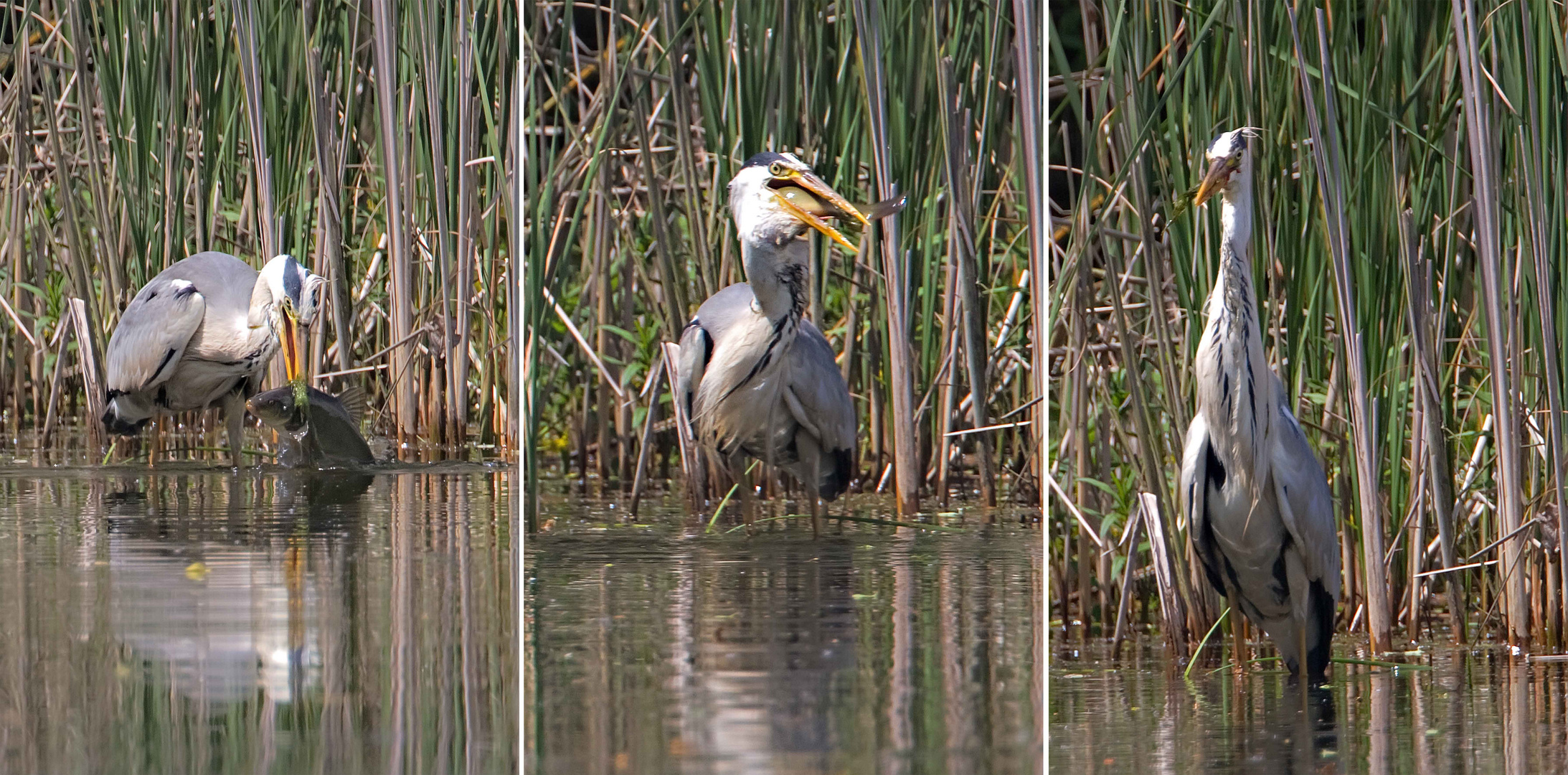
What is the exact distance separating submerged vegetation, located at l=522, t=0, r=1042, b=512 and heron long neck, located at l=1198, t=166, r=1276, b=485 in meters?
0.33

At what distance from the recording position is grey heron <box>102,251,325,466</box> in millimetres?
2342

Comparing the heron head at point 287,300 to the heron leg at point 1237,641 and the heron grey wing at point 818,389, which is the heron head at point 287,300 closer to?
the heron grey wing at point 818,389

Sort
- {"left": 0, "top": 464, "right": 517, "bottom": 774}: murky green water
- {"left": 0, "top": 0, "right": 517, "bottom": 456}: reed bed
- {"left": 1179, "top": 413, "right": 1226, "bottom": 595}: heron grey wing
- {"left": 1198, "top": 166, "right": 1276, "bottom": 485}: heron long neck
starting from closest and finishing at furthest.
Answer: {"left": 0, "top": 464, "right": 517, "bottom": 774}: murky green water < {"left": 1198, "top": 166, "right": 1276, "bottom": 485}: heron long neck < {"left": 1179, "top": 413, "right": 1226, "bottom": 595}: heron grey wing < {"left": 0, "top": 0, "right": 517, "bottom": 456}: reed bed

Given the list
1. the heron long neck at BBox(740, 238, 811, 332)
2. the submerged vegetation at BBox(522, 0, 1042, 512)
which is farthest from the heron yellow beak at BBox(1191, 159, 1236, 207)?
the heron long neck at BBox(740, 238, 811, 332)

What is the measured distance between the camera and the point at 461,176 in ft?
7.63

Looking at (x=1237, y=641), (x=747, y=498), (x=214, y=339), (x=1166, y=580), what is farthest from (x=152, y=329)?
(x=1237, y=641)

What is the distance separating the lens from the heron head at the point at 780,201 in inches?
73.3

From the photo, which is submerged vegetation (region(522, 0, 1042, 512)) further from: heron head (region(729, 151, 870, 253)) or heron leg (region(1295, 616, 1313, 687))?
heron leg (region(1295, 616, 1313, 687))

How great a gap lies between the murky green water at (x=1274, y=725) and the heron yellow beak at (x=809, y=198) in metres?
0.75

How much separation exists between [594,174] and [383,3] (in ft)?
2.50

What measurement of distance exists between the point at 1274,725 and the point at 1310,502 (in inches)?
14.6

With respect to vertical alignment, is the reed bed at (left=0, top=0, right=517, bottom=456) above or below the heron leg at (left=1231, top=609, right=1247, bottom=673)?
above

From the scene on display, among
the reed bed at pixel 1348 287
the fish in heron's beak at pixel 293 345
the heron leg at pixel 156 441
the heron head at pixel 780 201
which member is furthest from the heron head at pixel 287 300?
the reed bed at pixel 1348 287

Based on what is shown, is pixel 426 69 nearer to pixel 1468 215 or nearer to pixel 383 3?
pixel 383 3
